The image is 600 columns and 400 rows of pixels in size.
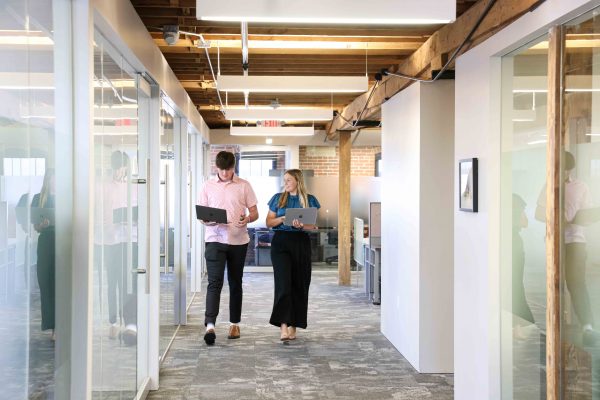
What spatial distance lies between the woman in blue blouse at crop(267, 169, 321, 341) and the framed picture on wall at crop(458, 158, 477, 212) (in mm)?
1943

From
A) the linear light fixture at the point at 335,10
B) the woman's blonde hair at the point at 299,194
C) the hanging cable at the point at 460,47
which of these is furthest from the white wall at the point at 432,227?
the linear light fixture at the point at 335,10

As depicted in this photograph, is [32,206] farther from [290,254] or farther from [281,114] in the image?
[281,114]

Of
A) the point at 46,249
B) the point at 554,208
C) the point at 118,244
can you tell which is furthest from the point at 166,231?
the point at 554,208

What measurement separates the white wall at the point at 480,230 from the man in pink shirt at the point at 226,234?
235 cm

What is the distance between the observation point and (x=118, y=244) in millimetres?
3680

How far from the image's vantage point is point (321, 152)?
13.2m

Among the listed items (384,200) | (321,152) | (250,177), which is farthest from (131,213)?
(321,152)

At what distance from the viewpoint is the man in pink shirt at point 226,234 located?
20.3 ft

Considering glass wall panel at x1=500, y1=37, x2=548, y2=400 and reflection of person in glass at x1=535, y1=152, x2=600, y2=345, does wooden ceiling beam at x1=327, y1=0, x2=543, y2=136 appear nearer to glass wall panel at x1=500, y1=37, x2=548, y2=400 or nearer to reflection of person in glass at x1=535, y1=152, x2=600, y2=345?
glass wall panel at x1=500, y1=37, x2=548, y2=400

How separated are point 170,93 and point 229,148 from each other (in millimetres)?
6808

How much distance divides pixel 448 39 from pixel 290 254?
2.44 m

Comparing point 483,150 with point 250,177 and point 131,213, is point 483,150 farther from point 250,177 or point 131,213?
point 250,177

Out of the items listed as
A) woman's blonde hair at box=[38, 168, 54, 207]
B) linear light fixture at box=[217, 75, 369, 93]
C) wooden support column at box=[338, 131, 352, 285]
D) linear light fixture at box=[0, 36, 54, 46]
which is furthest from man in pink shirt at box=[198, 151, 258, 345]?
wooden support column at box=[338, 131, 352, 285]

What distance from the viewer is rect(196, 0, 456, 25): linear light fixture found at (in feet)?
10.2
